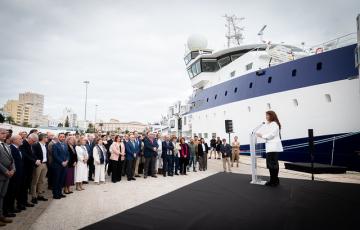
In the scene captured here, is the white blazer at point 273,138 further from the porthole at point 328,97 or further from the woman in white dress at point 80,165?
the porthole at point 328,97

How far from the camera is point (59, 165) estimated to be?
6223 mm

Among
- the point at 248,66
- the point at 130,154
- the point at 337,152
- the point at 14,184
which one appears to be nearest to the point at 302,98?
the point at 337,152

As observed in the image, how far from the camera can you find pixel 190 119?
24844mm

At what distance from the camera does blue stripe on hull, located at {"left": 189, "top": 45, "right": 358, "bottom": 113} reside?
10.5m

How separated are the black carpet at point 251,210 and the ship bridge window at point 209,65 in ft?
61.2

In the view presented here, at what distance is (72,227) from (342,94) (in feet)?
38.5

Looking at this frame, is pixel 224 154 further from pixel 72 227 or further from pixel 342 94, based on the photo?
pixel 72 227

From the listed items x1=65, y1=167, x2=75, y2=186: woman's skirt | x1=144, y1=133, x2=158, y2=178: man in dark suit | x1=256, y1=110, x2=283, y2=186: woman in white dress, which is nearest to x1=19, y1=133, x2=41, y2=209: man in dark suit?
x1=65, y1=167, x2=75, y2=186: woman's skirt

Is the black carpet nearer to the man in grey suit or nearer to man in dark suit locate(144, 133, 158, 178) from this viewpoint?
the man in grey suit

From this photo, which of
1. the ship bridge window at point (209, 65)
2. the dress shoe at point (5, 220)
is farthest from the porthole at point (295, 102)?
the dress shoe at point (5, 220)

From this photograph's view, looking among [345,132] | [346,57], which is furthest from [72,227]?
[346,57]

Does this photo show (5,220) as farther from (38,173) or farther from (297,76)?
(297,76)

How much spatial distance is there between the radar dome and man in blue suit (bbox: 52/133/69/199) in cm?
2253

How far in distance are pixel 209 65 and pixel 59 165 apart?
18.3 meters
